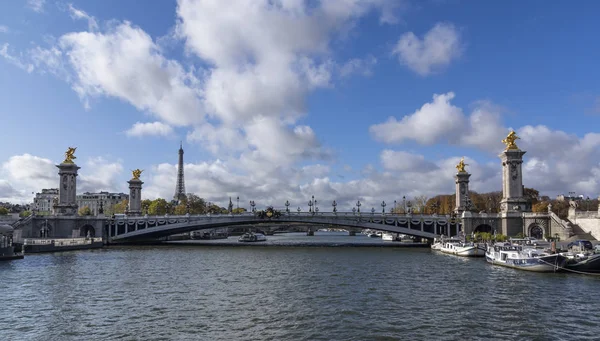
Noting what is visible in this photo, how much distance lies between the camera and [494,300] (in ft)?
110

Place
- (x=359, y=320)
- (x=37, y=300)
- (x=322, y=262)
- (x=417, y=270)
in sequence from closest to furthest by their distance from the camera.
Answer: (x=359, y=320) → (x=37, y=300) → (x=417, y=270) → (x=322, y=262)

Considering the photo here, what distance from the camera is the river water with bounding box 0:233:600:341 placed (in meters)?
25.1

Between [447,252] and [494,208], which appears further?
[494,208]

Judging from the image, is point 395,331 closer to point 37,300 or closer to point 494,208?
point 37,300

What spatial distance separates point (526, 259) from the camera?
162 feet

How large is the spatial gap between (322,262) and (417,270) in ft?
44.9

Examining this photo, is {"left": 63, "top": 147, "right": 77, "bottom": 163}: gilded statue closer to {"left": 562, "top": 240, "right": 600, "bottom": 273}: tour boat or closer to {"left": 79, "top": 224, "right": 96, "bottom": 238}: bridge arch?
{"left": 79, "top": 224, "right": 96, "bottom": 238}: bridge arch

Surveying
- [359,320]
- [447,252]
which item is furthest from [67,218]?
[359,320]

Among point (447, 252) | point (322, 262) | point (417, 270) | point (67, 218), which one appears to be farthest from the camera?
point (67, 218)

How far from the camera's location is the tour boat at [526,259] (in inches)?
1847

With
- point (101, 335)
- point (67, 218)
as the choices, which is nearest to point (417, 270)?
point (101, 335)

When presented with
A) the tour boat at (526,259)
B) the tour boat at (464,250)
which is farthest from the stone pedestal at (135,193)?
the tour boat at (526,259)

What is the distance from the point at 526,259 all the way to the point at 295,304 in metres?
28.5

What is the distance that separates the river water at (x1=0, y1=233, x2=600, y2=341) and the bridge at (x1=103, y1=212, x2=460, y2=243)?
1578 inches
